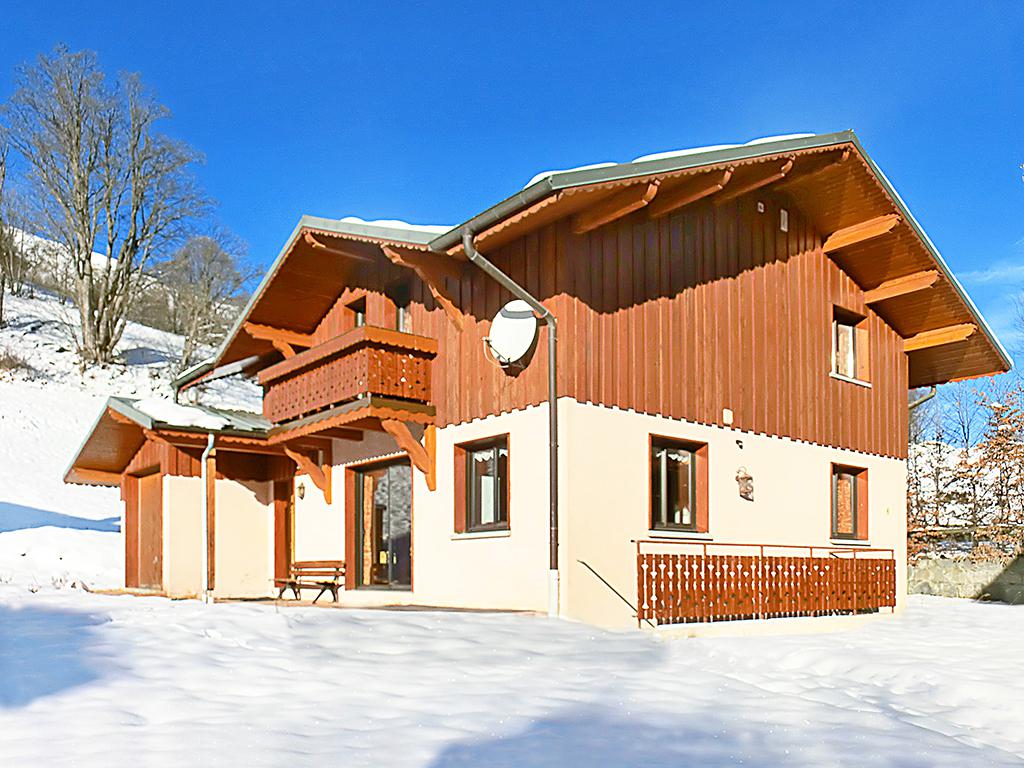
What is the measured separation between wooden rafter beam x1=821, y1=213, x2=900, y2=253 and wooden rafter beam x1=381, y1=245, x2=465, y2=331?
6.11 meters

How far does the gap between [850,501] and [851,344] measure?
255 cm

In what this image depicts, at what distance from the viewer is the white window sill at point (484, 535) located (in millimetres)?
11000

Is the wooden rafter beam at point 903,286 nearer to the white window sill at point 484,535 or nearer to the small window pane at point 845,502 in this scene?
the small window pane at point 845,502

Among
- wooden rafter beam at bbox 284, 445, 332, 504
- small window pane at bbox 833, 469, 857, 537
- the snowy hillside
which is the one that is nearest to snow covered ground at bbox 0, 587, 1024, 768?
wooden rafter beam at bbox 284, 445, 332, 504

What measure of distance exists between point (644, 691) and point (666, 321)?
586 cm

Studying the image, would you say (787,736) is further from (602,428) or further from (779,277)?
(779,277)

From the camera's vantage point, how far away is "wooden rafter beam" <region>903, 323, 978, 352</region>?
15.8 m

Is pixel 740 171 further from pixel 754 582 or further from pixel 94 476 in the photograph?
pixel 94 476

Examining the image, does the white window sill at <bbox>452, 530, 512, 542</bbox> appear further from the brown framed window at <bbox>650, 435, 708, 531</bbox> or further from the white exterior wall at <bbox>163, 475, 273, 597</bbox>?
the white exterior wall at <bbox>163, 475, 273, 597</bbox>

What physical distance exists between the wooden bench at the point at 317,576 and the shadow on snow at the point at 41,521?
9.69 metres

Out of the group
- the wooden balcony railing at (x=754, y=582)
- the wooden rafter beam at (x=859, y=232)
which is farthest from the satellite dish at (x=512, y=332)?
the wooden rafter beam at (x=859, y=232)

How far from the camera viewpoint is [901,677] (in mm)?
8547

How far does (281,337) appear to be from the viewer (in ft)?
52.0

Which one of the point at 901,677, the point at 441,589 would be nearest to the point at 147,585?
the point at 441,589
